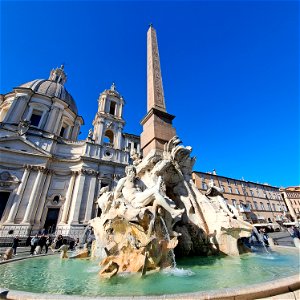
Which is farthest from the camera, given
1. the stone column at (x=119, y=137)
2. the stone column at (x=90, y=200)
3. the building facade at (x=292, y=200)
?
the building facade at (x=292, y=200)

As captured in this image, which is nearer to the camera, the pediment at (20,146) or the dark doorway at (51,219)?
the dark doorway at (51,219)

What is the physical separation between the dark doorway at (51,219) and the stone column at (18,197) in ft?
10.3

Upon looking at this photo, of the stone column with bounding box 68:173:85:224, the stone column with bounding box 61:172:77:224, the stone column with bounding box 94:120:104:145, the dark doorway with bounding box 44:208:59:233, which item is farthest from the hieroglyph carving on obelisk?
the dark doorway with bounding box 44:208:59:233

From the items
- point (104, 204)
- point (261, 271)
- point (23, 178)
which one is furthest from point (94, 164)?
point (261, 271)

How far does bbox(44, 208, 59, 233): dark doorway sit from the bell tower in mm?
10083

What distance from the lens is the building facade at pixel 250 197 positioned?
29062 millimetres

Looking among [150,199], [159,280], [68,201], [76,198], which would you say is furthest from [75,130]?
[159,280]

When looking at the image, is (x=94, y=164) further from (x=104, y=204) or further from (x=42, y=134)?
(x=104, y=204)

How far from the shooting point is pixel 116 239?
16.1ft

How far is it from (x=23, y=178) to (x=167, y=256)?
21.0 m

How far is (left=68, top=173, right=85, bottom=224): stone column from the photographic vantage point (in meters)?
19.9

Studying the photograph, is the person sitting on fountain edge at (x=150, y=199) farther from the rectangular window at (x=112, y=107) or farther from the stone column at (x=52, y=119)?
the rectangular window at (x=112, y=107)

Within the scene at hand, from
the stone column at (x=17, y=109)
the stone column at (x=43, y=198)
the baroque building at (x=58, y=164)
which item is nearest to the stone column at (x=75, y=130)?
the baroque building at (x=58, y=164)

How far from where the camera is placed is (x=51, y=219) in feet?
68.1
